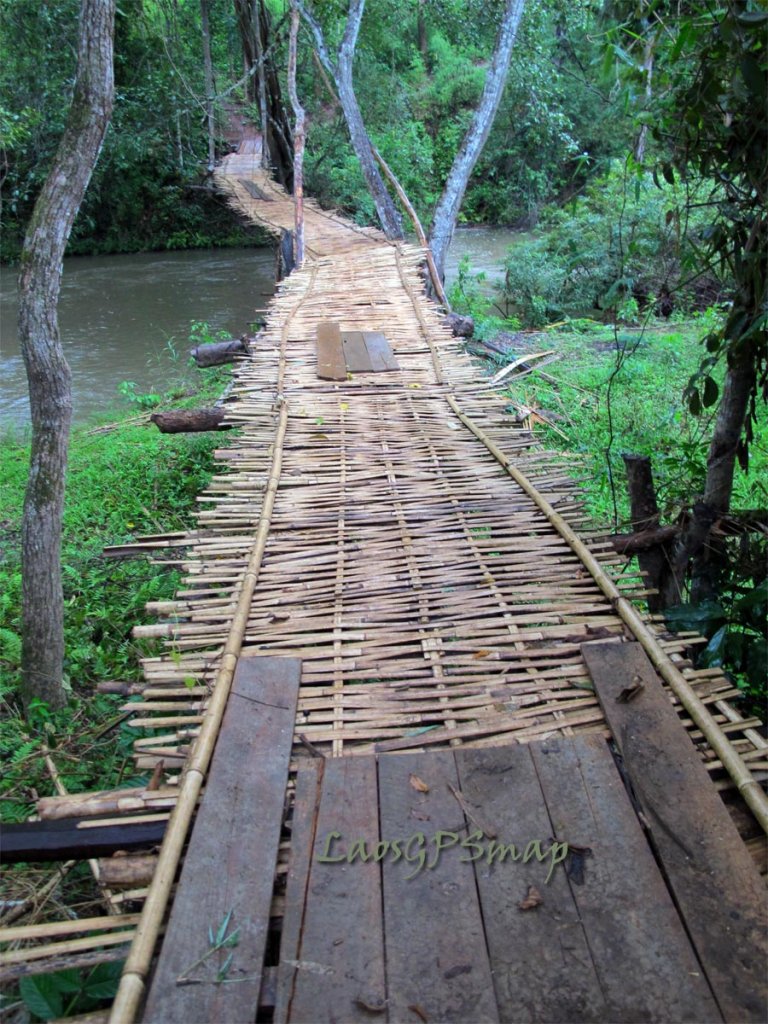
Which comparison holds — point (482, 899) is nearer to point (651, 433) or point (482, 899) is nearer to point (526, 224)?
point (651, 433)

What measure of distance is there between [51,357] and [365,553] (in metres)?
1.27

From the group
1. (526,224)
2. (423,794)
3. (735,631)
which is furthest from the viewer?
(526,224)

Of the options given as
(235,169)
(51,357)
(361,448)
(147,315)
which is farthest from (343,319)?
(235,169)

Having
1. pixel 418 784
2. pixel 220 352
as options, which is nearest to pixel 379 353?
pixel 220 352

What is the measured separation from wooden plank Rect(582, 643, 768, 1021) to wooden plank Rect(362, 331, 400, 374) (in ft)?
9.64

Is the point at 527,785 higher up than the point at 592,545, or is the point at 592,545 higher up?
the point at 592,545

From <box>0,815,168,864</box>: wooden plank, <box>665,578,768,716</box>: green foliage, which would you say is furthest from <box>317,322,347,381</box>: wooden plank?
<box>0,815,168,864</box>: wooden plank

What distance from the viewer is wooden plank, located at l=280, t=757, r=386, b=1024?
1.26 m

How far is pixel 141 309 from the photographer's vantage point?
1178cm

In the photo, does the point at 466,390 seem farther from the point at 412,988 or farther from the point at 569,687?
the point at 412,988

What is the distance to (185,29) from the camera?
14359 mm

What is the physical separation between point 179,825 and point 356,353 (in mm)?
3628

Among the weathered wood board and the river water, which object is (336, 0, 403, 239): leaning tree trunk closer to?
the river water

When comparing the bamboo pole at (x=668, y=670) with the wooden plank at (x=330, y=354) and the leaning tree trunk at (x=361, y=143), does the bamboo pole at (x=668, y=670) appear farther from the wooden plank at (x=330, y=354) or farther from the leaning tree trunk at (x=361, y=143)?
the leaning tree trunk at (x=361, y=143)
